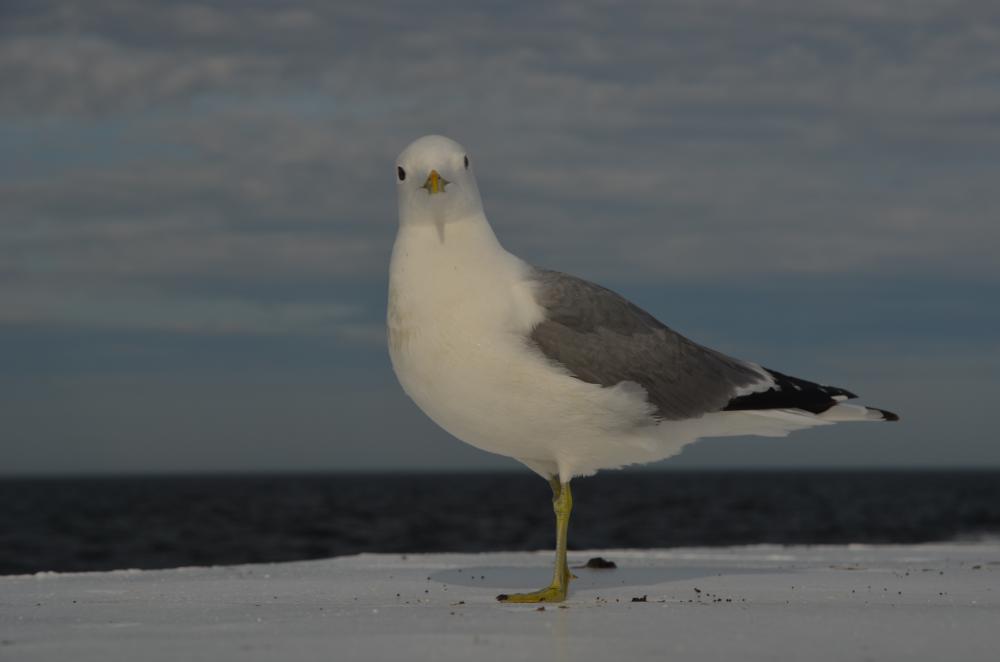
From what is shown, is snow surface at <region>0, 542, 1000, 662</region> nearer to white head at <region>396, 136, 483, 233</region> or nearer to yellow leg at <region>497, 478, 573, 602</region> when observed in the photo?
yellow leg at <region>497, 478, 573, 602</region>

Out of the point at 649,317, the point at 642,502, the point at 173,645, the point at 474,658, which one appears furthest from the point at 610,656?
the point at 642,502

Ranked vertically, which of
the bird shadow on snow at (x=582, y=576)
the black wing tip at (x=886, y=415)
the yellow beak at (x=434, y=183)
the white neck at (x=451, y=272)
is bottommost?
the bird shadow on snow at (x=582, y=576)

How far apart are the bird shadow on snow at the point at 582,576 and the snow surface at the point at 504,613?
0.08 feet

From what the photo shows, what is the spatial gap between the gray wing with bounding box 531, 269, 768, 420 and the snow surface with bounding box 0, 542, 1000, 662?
4.37 ft

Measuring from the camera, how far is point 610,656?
547 centimetres

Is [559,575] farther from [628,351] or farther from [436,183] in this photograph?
[436,183]

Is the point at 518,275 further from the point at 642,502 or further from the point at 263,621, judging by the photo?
the point at 642,502

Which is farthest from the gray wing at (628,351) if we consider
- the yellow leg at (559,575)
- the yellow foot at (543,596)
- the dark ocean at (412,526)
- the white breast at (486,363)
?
the dark ocean at (412,526)

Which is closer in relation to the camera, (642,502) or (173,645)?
(173,645)

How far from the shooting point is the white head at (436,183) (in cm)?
777

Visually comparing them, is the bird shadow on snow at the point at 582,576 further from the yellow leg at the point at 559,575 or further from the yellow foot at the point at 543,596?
the yellow foot at the point at 543,596

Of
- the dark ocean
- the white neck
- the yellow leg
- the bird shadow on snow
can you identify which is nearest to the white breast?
the white neck

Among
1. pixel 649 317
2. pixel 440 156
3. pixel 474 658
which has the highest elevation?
pixel 440 156

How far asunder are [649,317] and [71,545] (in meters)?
33.6
